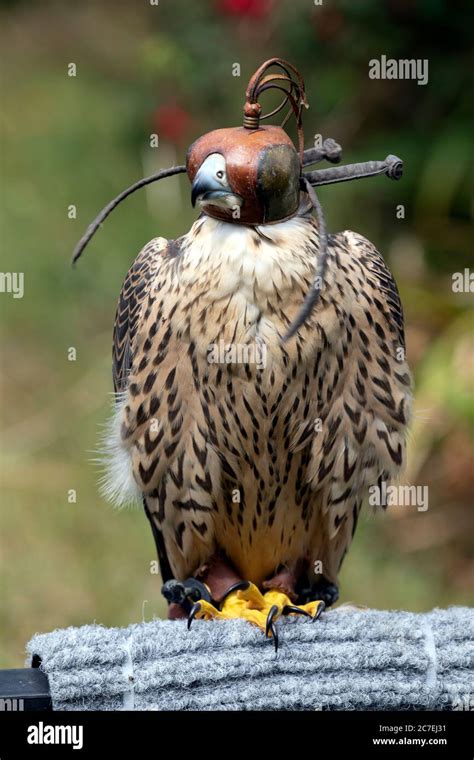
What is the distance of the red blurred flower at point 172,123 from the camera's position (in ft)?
18.5

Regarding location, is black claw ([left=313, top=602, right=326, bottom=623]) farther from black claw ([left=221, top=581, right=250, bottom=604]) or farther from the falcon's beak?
the falcon's beak

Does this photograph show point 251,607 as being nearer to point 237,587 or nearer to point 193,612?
point 237,587

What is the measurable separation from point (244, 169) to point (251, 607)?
989 millimetres

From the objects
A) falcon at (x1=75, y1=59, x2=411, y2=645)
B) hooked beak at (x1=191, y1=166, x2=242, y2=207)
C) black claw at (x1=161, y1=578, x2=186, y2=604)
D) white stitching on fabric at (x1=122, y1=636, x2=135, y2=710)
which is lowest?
white stitching on fabric at (x1=122, y1=636, x2=135, y2=710)

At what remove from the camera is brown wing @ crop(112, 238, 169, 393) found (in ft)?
8.61

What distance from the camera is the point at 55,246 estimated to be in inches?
234

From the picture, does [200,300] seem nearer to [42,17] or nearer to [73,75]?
[73,75]

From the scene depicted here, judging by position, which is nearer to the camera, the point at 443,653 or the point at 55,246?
the point at 443,653

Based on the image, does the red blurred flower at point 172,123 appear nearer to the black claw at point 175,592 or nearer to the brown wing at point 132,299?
the brown wing at point 132,299

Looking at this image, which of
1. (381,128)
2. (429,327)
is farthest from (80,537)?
(381,128)

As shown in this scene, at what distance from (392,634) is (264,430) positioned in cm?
49

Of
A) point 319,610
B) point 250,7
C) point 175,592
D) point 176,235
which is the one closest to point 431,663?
point 319,610

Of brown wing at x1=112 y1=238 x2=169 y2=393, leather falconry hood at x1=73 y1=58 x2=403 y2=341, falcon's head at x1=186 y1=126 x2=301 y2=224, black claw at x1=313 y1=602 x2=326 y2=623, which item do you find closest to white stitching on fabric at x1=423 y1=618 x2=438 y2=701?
black claw at x1=313 y1=602 x2=326 y2=623

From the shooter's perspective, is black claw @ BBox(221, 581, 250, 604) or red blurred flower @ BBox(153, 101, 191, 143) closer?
black claw @ BBox(221, 581, 250, 604)
